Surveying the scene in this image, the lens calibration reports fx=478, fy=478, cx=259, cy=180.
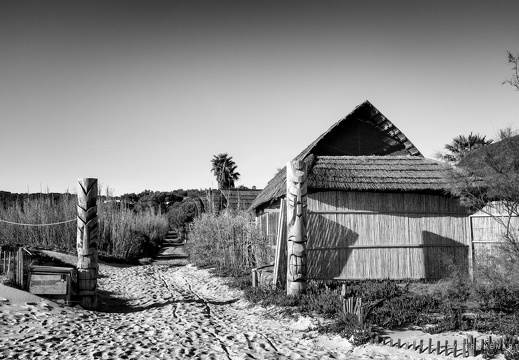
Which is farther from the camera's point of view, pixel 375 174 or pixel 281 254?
pixel 375 174

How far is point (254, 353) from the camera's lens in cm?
629

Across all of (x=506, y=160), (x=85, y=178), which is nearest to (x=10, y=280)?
(x=85, y=178)

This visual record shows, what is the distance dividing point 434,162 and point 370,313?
6.77 metres

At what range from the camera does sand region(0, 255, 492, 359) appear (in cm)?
614

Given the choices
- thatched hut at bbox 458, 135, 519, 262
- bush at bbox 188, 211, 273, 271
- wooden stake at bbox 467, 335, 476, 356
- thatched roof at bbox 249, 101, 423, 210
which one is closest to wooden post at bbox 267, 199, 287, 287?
bush at bbox 188, 211, 273, 271

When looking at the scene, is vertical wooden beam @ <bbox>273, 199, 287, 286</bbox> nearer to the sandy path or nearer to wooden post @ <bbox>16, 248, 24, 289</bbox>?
the sandy path

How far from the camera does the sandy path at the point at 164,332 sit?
6137 millimetres

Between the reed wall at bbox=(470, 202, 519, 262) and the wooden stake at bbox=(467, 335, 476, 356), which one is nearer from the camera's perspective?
the wooden stake at bbox=(467, 335, 476, 356)

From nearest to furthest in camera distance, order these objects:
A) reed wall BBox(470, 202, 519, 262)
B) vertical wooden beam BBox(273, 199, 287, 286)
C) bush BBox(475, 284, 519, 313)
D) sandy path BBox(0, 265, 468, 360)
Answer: sandy path BBox(0, 265, 468, 360) → bush BBox(475, 284, 519, 313) → vertical wooden beam BBox(273, 199, 287, 286) → reed wall BBox(470, 202, 519, 262)

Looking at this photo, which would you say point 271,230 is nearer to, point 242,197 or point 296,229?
point 296,229

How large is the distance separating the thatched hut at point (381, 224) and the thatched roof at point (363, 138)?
2.21m

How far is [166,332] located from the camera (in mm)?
7293

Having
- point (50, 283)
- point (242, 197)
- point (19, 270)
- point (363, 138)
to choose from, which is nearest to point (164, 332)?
point (50, 283)

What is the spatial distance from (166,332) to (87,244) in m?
3.09
